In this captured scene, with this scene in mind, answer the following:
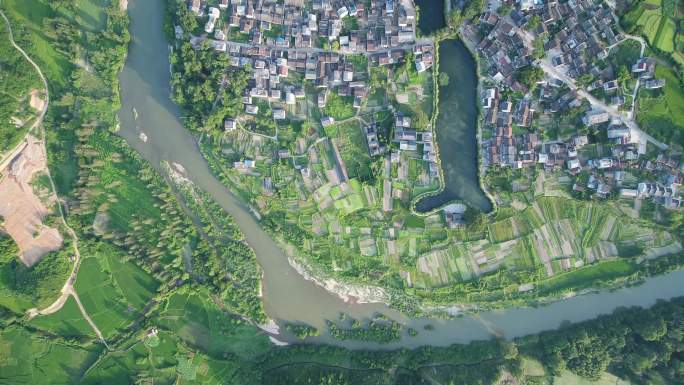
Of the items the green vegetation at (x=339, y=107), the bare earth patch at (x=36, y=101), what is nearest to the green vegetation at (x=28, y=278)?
the bare earth patch at (x=36, y=101)

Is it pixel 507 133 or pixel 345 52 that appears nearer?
pixel 507 133

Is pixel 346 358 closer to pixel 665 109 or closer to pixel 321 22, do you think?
pixel 321 22

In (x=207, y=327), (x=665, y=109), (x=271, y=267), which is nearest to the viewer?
(x=665, y=109)

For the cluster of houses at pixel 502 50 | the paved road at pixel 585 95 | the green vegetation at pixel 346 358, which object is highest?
the cluster of houses at pixel 502 50

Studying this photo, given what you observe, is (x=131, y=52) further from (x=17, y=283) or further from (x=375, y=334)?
(x=375, y=334)

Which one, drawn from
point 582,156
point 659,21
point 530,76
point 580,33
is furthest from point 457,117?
point 659,21

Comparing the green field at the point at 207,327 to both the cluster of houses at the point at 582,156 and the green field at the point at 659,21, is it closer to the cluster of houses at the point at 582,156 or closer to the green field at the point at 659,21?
the cluster of houses at the point at 582,156

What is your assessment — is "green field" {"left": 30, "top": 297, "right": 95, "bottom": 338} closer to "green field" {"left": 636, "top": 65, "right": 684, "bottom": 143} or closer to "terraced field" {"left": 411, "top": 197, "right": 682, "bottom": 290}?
"terraced field" {"left": 411, "top": 197, "right": 682, "bottom": 290}

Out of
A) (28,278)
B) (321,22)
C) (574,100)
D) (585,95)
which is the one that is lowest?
(28,278)
